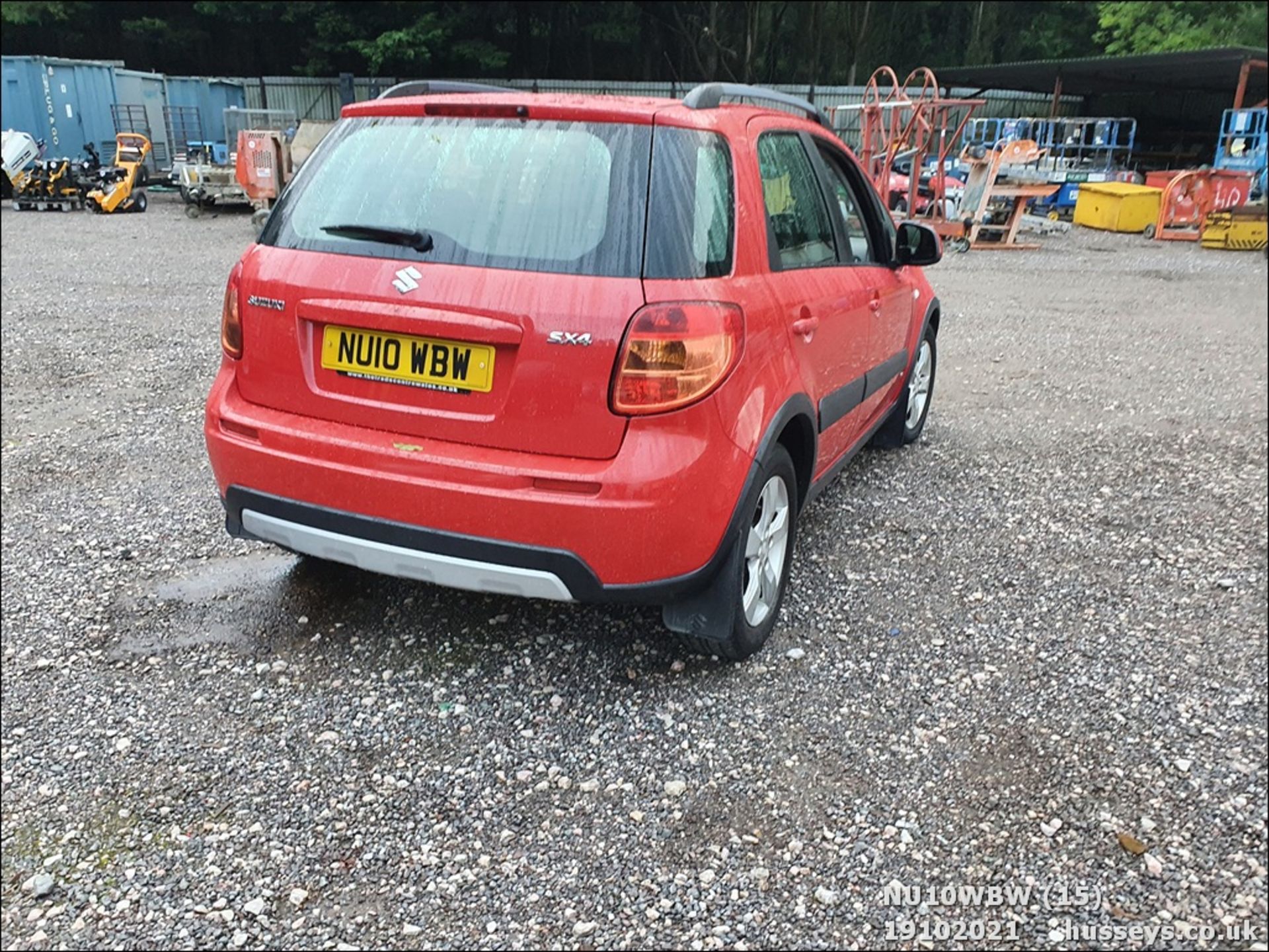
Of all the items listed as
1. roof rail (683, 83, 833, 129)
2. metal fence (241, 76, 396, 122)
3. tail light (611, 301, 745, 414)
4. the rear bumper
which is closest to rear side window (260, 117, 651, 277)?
tail light (611, 301, 745, 414)

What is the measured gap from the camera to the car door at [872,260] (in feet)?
12.9

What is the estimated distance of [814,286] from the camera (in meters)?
3.32

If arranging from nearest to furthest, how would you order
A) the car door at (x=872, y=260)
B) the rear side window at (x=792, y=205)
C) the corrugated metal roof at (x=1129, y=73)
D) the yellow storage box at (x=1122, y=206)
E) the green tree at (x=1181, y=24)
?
the rear side window at (x=792, y=205), the car door at (x=872, y=260), the yellow storage box at (x=1122, y=206), the corrugated metal roof at (x=1129, y=73), the green tree at (x=1181, y=24)

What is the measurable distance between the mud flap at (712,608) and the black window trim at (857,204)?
1.54 meters

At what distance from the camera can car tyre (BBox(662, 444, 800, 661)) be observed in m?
2.86

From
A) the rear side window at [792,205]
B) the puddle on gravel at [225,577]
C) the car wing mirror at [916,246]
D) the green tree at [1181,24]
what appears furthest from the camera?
the green tree at [1181,24]

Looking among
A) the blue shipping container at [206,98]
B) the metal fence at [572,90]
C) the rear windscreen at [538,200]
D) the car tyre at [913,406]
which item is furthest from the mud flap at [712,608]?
the blue shipping container at [206,98]

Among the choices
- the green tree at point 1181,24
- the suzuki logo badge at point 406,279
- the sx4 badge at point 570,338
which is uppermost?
the green tree at point 1181,24

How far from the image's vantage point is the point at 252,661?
3113 millimetres

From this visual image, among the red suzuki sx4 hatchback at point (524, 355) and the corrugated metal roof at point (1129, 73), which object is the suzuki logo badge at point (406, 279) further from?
the corrugated metal roof at point (1129, 73)

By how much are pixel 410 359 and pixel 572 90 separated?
15.3 meters

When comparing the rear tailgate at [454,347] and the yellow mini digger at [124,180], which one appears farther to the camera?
the yellow mini digger at [124,180]

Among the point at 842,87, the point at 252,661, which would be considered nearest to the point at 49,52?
the point at 252,661

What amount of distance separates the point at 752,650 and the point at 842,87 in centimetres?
1528
